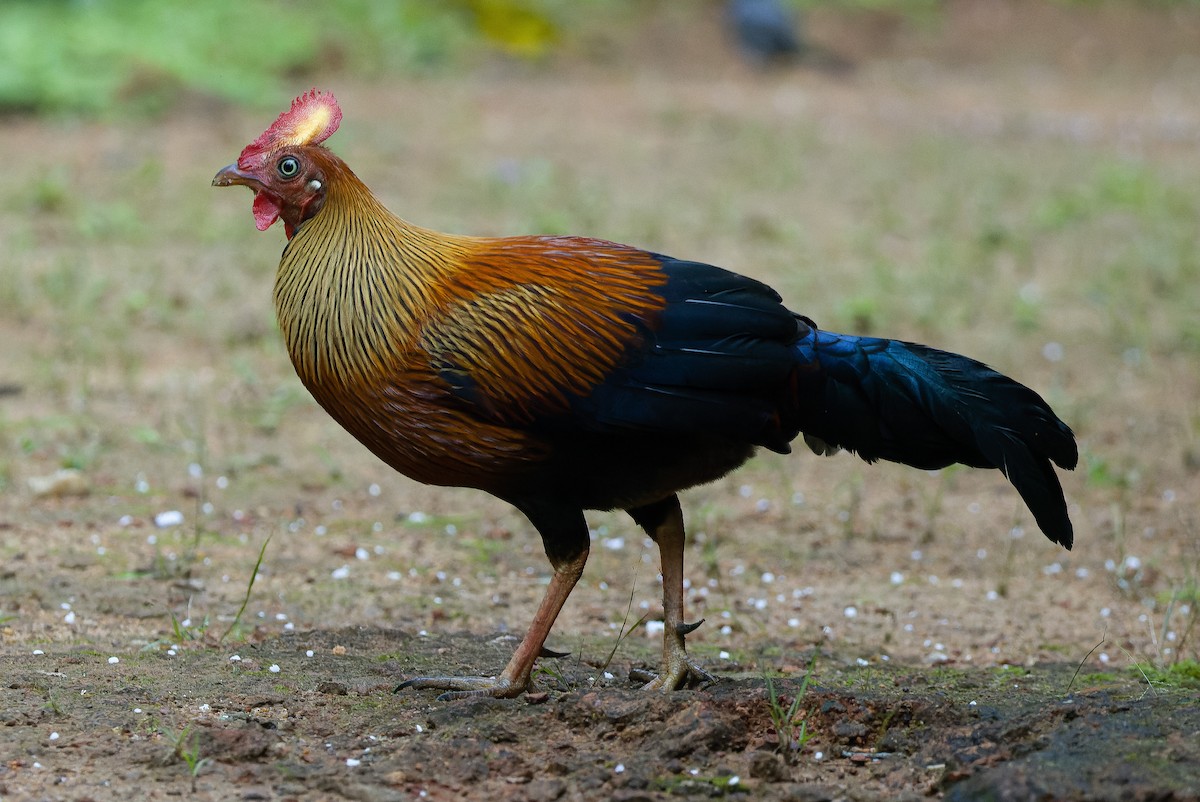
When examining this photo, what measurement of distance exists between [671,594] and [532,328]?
1078mm

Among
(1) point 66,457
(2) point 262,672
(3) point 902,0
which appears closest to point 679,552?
(2) point 262,672

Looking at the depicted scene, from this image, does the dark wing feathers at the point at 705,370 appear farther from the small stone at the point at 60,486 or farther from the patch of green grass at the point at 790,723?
the small stone at the point at 60,486

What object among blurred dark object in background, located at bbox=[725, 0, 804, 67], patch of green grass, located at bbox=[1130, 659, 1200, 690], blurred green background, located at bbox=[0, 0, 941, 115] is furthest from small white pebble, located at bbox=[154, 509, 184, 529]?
blurred dark object in background, located at bbox=[725, 0, 804, 67]

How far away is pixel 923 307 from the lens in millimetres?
9578

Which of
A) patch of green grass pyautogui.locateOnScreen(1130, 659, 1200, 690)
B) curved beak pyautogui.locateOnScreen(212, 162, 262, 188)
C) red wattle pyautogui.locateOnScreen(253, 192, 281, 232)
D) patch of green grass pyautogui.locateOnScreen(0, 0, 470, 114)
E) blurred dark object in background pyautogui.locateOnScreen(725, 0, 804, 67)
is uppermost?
blurred dark object in background pyautogui.locateOnScreen(725, 0, 804, 67)

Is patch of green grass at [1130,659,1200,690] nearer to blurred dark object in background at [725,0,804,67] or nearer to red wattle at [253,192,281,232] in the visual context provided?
red wattle at [253,192,281,232]

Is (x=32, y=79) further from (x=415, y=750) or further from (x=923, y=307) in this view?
(x=415, y=750)

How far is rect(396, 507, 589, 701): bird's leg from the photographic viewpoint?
14.5 feet

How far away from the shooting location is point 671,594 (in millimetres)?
4773

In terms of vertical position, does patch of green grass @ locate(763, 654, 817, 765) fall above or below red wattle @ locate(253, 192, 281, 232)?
below

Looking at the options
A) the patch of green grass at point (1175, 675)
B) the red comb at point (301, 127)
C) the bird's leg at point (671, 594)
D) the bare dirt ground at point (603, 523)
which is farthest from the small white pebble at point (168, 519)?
the patch of green grass at point (1175, 675)

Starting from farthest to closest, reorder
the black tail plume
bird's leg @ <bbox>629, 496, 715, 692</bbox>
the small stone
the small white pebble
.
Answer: the small stone < the small white pebble < bird's leg @ <bbox>629, 496, 715, 692</bbox> < the black tail plume

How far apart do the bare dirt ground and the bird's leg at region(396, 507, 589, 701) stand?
0.28 feet

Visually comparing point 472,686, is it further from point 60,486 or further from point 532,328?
point 60,486
